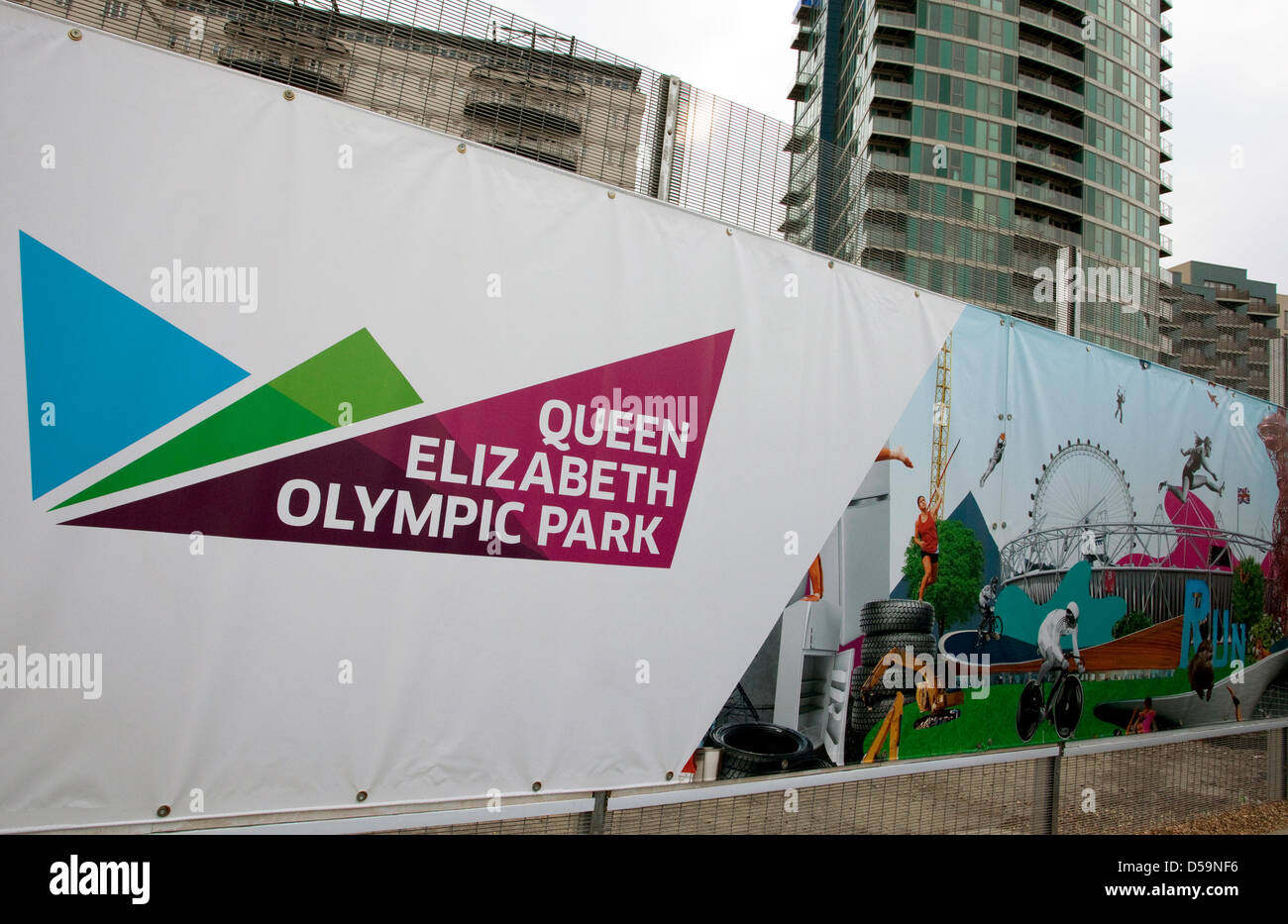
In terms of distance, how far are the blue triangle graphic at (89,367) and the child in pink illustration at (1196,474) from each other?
5.51 metres

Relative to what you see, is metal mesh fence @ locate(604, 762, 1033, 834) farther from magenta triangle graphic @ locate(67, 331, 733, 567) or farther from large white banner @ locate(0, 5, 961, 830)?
magenta triangle graphic @ locate(67, 331, 733, 567)

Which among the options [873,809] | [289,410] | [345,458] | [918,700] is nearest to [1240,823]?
[918,700]

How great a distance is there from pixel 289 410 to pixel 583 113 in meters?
1.70

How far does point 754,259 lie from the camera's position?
3088 millimetres

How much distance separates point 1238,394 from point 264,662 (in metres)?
6.49

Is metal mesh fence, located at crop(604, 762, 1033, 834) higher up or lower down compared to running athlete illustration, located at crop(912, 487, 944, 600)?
lower down

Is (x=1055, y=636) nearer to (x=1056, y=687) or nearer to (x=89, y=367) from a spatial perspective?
(x=1056, y=687)

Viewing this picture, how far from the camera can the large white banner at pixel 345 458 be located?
195 cm

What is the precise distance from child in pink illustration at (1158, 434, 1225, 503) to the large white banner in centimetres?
352

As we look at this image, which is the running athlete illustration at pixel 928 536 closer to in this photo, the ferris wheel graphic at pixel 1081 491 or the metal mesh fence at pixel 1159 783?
the ferris wheel graphic at pixel 1081 491

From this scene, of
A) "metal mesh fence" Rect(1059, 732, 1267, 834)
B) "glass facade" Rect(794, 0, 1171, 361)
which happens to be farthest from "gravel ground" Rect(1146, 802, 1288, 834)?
"glass facade" Rect(794, 0, 1171, 361)

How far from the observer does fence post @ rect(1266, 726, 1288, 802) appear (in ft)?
15.5
